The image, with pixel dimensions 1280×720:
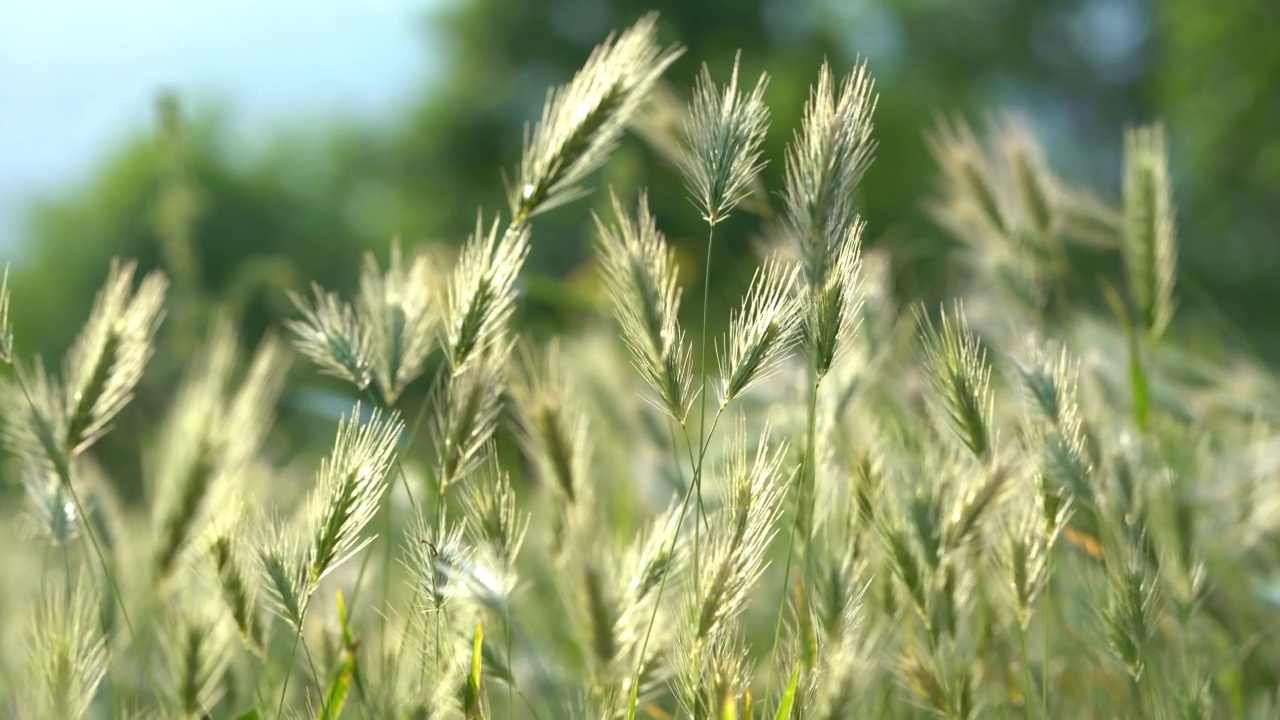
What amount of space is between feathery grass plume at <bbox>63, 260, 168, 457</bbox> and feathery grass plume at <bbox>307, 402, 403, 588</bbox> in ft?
0.56

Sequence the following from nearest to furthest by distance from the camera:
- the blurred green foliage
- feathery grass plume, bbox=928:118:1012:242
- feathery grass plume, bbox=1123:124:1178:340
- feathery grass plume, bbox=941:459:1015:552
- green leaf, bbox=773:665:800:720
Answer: green leaf, bbox=773:665:800:720 < feathery grass plume, bbox=941:459:1015:552 < feathery grass plume, bbox=1123:124:1178:340 < feathery grass plume, bbox=928:118:1012:242 < the blurred green foliage

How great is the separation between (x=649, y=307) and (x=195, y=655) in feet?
1.07

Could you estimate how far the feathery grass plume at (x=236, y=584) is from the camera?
581 mm

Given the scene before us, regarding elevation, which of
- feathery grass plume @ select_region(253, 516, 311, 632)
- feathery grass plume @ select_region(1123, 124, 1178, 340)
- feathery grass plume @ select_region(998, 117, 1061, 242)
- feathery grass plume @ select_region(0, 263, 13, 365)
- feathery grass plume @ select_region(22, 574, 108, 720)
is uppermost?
feathery grass plume @ select_region(998, 117, 1061, 242)

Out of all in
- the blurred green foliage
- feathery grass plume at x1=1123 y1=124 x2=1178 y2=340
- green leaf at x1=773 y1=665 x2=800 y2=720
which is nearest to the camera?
green leaf at x1=773 y1=665 x2=800 y2=720

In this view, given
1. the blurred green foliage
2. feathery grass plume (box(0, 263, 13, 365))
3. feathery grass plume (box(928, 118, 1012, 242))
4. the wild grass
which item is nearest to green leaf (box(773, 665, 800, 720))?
the wild grass

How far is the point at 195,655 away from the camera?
2.08ft

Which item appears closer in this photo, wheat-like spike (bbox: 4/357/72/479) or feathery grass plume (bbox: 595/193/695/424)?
feathery grass plume (bbox: 595/193/695/424)

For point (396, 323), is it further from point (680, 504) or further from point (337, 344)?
point (680, 504)

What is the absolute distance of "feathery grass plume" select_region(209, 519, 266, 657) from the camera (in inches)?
22.9

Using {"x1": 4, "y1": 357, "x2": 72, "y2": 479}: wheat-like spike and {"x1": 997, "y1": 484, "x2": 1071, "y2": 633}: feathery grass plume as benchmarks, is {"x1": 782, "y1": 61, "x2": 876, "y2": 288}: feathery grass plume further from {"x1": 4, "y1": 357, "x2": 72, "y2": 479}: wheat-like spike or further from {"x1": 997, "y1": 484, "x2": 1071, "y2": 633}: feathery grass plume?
{"x1": 4, "y1": 357, "x2": 72, "y2": 479}: wheat-like spike

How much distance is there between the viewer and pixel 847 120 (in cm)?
54

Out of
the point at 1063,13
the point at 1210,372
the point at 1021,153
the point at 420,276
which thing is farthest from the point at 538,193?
the point at 1063,13

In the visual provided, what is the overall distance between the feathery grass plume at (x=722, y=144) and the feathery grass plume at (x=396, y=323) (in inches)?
7.2
